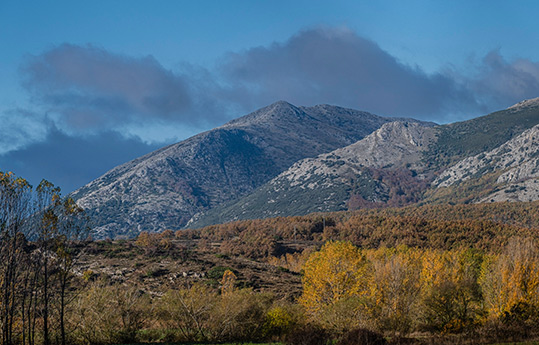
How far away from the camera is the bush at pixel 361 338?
39016 millimetres

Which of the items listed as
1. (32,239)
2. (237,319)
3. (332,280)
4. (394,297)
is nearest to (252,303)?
(237,319)

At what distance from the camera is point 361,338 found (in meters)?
39.5

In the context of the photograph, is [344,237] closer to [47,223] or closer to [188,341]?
[188,341]

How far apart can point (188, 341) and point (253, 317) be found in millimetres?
6934

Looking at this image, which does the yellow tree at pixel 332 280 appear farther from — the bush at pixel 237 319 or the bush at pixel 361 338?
the bush at pixel 361 338

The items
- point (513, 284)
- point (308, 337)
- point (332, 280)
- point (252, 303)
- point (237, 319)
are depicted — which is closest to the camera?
point (308, 337)

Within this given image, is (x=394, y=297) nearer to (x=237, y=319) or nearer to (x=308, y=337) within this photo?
(x=308, y=337)

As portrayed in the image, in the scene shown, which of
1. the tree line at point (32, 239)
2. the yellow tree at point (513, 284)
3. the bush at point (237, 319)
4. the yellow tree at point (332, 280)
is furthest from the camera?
the yellow tree at point (513, 284)

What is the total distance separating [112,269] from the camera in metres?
80.9

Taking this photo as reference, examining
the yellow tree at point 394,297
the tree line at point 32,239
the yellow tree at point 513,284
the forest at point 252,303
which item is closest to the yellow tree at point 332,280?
the forest at point 252,303

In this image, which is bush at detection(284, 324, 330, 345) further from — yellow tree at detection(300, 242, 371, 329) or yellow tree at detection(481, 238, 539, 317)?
yellow tree at detection(481, 238, 539, 317)

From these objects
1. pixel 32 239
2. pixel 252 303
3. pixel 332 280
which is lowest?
pixel 252 303

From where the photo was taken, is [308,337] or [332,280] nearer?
[308,337]

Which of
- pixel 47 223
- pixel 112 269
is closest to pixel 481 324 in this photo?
pixel 47 223
